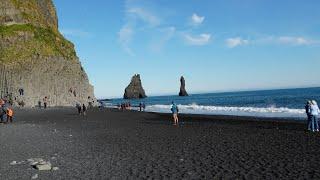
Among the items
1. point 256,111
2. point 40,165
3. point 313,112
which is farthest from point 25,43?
point 40,165

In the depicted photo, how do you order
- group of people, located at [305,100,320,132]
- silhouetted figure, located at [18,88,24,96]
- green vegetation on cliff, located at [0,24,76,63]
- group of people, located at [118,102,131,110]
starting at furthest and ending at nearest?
1. green vegetation on cliff, located at [0,24,76,63]
2. group of people, located at [118,102,131,110]
3. silhouetted figure, located at [18,88,24,96]
4. group of people, located at [305,100,320,132]

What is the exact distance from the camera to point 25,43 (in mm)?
93562

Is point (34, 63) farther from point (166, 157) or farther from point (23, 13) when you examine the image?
point (166, 157)

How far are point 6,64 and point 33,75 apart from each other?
5837 millimetres

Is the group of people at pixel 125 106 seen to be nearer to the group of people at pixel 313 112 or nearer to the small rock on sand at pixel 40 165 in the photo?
the group of people at pixel 313 112

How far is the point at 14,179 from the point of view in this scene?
1404 cm

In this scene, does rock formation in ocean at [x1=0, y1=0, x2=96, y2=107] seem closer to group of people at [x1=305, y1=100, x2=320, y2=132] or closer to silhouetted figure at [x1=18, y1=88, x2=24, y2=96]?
silhouetted figure at [x1=18, y1=88, x2=24, y2=96]

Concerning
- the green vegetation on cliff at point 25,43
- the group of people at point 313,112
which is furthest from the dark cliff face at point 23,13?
the group of people at point 313,112

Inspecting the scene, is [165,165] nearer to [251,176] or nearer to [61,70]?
[251,176]

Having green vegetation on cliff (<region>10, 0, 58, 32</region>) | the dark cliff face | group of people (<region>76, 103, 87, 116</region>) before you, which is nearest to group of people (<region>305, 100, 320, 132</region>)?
group of people (<region>76, 103, 87, 116</region>)

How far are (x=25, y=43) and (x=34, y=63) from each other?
6488mm

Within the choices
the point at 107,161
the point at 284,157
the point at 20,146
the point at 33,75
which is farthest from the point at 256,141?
the point at 33,75

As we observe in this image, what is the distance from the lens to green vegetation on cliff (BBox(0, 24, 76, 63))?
89750 millimetres

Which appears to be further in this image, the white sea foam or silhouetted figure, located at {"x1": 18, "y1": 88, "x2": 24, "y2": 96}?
silhouetted figure, located at {"x1": 18, "y1": 88, "x2": 24, "y2": 96}
